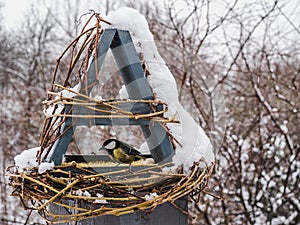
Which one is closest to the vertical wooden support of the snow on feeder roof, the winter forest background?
the snow on feeder roof

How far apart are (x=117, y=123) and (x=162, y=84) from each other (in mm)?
158

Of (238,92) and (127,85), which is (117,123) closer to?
(127,85)

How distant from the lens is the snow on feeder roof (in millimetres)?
727

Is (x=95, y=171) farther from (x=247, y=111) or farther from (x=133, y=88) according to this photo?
(x=247, y=111)

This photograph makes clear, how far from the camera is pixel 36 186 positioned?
75cm

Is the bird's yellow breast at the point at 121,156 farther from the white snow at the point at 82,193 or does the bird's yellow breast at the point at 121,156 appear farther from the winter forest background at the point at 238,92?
the winter forest background at the point at 238,92

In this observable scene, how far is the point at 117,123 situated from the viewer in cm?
77

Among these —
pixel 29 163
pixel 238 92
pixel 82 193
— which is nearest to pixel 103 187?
pixel 82 193

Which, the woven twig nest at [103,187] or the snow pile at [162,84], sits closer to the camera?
the woven twig nest at [103,187]

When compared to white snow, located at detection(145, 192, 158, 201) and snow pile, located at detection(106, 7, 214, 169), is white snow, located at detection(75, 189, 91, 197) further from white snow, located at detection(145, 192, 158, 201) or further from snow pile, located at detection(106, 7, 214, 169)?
snow pile, located at detection(106, 7, 214, 169)

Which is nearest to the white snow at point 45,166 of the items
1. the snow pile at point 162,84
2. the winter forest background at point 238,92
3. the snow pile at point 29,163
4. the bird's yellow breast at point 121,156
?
the snow pile at point 29,163

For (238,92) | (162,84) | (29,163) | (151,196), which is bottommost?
(151,196)

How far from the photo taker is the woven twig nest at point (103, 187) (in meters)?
0.72

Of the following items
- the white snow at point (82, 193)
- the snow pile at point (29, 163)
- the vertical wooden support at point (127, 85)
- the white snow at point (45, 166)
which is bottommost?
the white snow at point (82, 193)
